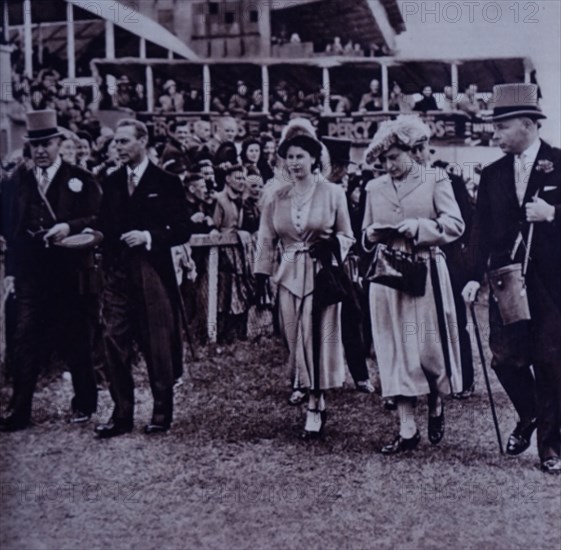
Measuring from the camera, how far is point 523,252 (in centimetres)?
291

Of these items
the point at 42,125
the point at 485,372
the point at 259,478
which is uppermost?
the point at 42,125

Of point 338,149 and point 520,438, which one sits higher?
point 338,149

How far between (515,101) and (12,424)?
217 cm

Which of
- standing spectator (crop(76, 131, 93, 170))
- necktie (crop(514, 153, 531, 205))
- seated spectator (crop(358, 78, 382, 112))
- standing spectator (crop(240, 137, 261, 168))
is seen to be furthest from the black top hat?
standing spectator (crop(76, 131, 93, 170))

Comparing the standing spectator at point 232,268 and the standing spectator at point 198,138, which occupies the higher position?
the standing spectator at point 198,138

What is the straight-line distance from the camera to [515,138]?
2.92 metres

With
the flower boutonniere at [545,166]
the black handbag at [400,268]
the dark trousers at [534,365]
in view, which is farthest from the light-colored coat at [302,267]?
the flower boutonniere at [545,166]

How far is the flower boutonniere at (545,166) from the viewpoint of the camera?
9.51 feet

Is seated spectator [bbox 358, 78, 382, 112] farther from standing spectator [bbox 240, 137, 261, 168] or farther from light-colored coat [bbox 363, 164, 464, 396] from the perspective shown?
standing spectator [bbox 240, 137, 261, 168]

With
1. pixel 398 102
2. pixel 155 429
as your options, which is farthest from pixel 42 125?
pixel 398 102

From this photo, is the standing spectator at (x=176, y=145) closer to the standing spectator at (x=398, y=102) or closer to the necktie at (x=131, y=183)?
the necktie at (x=131, y=183)

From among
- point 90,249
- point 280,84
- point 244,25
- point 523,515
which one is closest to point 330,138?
point 280,84

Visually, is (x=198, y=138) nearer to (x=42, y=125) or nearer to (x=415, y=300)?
(x=42, y=125)

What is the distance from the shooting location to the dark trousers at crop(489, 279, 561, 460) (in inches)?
115
